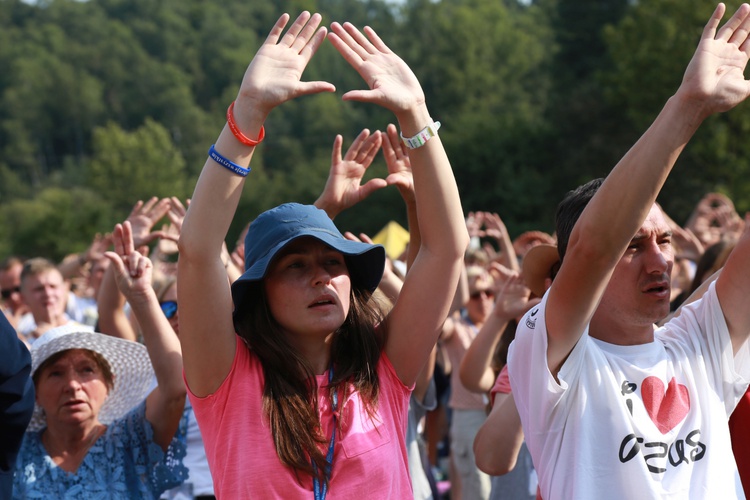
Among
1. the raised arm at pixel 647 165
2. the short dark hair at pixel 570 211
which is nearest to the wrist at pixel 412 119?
the short dark hair at pixel 570 211

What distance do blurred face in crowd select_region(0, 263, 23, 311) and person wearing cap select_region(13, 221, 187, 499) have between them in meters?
5.42

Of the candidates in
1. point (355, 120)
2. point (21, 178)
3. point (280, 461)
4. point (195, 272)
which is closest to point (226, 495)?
point (280, 461)

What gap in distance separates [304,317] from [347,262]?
0.95 ft

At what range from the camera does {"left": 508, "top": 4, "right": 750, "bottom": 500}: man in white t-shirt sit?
244 cm

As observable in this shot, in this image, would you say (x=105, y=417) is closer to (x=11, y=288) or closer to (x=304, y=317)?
(x=304, y=317)

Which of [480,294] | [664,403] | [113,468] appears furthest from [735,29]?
[480,294]

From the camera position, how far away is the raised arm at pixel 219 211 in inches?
107

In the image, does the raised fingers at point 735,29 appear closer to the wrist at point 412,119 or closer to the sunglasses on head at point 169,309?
the wrist at point 412,119

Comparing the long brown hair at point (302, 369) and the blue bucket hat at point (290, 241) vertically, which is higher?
the blue bucket hat at point (290, 241)

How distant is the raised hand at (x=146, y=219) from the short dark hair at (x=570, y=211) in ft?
8.57

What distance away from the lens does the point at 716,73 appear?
243cm

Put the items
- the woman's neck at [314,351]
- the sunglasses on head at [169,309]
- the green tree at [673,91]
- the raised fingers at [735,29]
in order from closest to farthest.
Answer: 1. the raised fingers at [735,29]
2. the woman's neck at [314,351]
3. the sunglasses on head at [169,309]
4. the green tree at [673,91]

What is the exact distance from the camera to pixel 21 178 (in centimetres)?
10019

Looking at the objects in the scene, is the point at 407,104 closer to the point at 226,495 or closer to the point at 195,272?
the point at 195,272
